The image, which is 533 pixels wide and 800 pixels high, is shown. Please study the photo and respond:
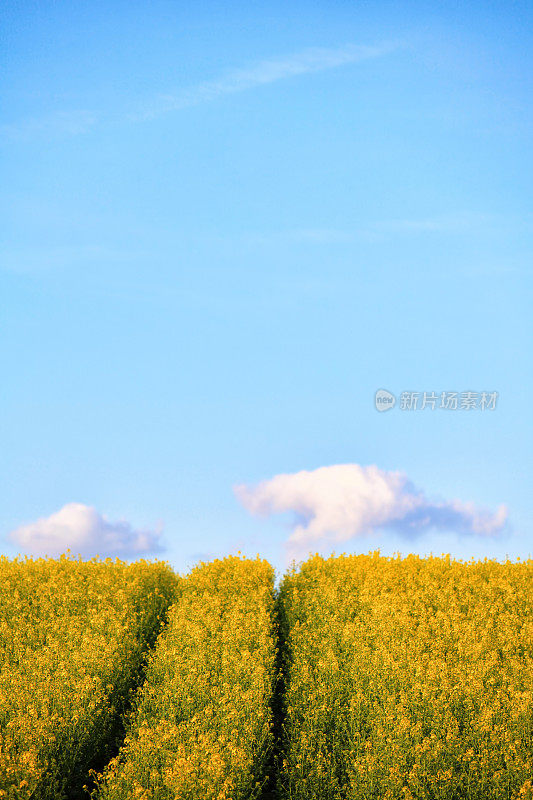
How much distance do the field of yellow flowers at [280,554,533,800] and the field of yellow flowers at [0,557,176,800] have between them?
2624mm

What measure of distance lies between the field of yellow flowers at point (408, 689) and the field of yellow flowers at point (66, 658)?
8.61 feet

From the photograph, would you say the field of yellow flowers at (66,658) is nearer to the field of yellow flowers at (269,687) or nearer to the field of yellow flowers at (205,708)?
the field of yellow flowers at (269,687)

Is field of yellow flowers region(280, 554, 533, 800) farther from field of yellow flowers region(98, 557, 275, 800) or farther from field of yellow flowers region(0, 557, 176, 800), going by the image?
field of yellow flowers region(0, 557, 176, 800)

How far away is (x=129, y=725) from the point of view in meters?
9.48

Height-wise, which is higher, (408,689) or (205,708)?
(408,689)

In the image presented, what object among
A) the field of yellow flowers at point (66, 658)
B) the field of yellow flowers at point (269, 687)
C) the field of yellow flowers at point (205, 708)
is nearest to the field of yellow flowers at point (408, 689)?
the field of yellow flowers at point (269, 687)

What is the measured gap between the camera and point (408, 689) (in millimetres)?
9047

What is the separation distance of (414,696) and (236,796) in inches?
109

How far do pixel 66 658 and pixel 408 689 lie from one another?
5.18 meters

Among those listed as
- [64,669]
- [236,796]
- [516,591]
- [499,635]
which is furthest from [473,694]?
[64,669]

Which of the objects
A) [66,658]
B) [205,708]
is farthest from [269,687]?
[66,658]

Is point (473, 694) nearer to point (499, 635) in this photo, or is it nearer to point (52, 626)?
point (499, 635)

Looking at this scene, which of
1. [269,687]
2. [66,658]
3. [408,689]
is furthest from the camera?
[66,658]

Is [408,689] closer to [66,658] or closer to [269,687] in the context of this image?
[269,687]
